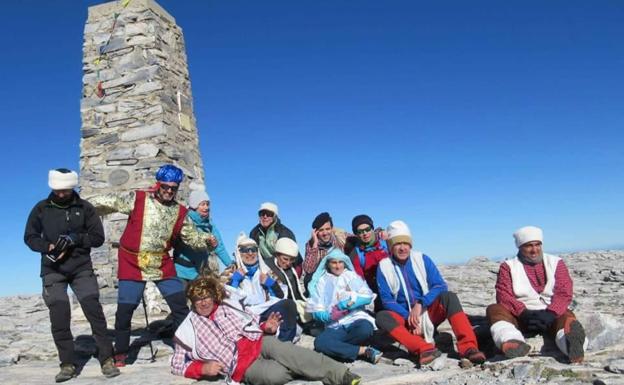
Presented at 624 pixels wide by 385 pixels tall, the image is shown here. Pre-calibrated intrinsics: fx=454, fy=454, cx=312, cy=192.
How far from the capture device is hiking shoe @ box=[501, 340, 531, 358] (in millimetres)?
4570

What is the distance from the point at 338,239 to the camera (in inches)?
270

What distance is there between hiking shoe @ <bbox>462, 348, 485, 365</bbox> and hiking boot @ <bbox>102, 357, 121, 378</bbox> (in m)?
3.72

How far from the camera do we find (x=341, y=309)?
213 inches

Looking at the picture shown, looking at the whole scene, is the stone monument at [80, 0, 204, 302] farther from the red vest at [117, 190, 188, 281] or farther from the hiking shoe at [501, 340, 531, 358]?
the hiking shoe at [501, 340, 531, 358]

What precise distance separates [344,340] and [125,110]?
634cm

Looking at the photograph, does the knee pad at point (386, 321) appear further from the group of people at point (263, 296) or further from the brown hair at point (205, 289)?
the brown hair at point (205, 289)

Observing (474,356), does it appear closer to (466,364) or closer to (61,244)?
(466,364)

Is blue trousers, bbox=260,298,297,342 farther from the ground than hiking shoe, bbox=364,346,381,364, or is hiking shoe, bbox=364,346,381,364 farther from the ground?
blue trousers, bbox=260,298,297,342

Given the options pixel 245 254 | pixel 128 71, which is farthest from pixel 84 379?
pixel 128 71

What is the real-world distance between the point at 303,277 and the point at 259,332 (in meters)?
2.05

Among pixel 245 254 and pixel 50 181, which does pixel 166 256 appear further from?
pixel 50 181

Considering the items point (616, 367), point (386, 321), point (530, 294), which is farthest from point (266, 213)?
point (616, 367)

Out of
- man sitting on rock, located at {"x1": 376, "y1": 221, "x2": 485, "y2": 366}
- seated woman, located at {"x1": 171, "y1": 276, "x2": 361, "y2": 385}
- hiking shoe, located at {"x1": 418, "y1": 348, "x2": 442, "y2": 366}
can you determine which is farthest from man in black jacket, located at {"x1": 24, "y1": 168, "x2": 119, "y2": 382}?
hiking shoe, located at {"x1": 418, "y1": 348, "x2": 442, "y2": 366}

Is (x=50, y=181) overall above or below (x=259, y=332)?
above
